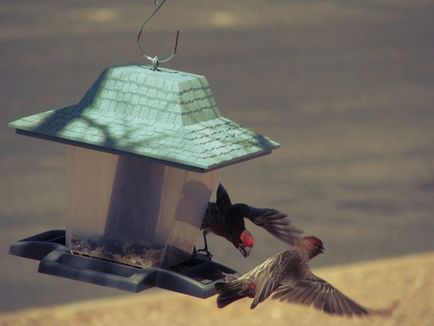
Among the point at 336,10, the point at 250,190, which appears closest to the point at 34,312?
the point at 250,190

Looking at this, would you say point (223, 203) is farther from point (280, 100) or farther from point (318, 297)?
point (280, 100)

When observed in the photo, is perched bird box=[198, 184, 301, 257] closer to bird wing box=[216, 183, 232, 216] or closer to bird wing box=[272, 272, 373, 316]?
bird wing box=[216, 183, 232, 216]

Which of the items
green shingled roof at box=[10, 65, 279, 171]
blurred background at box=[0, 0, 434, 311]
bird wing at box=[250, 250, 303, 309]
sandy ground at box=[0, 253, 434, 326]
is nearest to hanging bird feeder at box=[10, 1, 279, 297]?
green shingled roof at box=[10, 65, 279, 171]

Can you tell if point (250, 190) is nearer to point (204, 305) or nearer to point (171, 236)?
point (204, 305)

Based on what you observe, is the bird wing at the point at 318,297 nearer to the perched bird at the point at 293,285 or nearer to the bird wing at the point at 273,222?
the perched bird at the point at 293,285

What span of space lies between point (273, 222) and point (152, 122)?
49 cm

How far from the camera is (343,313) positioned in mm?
3057

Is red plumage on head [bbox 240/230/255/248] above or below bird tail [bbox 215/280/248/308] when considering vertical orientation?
above

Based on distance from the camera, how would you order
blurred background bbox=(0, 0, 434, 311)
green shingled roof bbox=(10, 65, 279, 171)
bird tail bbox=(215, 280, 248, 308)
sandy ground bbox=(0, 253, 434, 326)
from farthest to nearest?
blurred background bbox=(0, 0, 434, 311) < sandy ground bbox=(0, 253, 434, 326) < bird tail bbox=(215, 280, 248, 308) < green shingled roof bbox=(10, 65, 279, 171)

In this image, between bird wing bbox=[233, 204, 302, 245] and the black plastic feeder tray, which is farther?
bird wing bbox=[233, 204, 302, 245]

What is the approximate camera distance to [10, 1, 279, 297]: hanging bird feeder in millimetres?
2814

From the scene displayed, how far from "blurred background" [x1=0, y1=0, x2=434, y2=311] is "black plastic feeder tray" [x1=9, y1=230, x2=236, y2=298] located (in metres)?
5.02

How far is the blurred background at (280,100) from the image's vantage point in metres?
9.12

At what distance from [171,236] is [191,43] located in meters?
6.98
